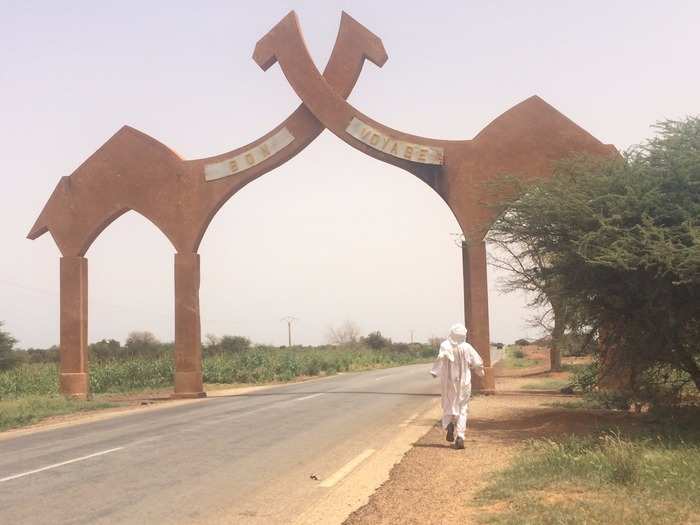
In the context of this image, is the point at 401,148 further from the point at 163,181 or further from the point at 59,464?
the point at 59,464

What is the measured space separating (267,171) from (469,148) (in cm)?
622

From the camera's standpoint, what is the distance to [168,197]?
23672 mm

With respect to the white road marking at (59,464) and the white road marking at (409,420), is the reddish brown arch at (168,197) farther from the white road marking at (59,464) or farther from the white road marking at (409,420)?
the white road marking at (59,464)

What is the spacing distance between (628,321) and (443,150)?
11131mm

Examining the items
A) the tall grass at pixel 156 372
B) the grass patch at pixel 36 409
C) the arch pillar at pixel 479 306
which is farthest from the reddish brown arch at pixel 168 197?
the arch pillar at pixel 479 306

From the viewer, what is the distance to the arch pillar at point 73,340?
23.7 metres

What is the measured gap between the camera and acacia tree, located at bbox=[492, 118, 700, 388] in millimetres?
10141

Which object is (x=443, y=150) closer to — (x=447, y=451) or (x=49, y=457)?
(x=447, y=451)

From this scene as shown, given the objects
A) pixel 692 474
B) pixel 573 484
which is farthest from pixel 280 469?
pixel 692 474

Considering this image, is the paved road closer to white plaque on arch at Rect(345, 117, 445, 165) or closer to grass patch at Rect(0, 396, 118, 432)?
grass patch at Rect(0, 396, 118, 432)

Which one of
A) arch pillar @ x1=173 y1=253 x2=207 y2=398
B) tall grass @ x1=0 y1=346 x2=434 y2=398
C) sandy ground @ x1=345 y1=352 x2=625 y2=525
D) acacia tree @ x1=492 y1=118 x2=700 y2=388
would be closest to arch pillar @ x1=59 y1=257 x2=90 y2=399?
arch pillar @ x1=173 y1=253 x2=207 y2=398

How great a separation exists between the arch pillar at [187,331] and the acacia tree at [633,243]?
42.8ft

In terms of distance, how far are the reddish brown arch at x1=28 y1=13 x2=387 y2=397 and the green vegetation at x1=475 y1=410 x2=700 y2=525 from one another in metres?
15.4

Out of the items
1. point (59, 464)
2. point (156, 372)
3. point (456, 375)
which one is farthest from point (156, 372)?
point (456, 375)
